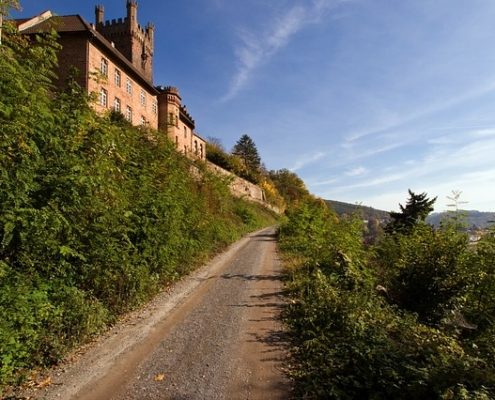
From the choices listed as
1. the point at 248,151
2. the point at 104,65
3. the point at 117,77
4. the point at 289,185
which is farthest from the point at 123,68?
the point at 289,185

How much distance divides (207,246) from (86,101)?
10.3 m

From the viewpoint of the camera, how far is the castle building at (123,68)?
23.9 metres

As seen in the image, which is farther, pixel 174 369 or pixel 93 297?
pixel 93 297

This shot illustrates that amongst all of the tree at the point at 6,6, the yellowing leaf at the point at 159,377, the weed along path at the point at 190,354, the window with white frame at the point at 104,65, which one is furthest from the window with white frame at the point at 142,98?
the yellowing leaf at the point at 159,377

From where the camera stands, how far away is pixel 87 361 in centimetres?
571

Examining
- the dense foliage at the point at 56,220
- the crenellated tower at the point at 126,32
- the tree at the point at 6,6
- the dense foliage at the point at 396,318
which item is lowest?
the dense foliage at the point at 396,318

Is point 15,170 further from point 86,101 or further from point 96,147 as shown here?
point 86,101

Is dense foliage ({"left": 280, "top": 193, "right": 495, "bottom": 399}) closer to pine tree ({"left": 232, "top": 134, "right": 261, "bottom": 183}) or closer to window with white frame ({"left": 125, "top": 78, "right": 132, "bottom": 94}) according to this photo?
window with white frame ({"left": 125, "top": 78, "right": 132, "bottom": 94})

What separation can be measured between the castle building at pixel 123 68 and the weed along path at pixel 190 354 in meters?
5.40

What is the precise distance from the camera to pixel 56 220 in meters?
5.59

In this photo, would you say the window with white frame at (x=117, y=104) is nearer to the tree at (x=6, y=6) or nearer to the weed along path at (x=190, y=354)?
the weed along path at (x=190, y=354)

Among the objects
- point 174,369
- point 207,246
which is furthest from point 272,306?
point 207,246

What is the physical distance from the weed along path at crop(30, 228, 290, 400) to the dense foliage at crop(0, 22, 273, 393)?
25.0 inches

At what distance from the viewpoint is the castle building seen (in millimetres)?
23938
